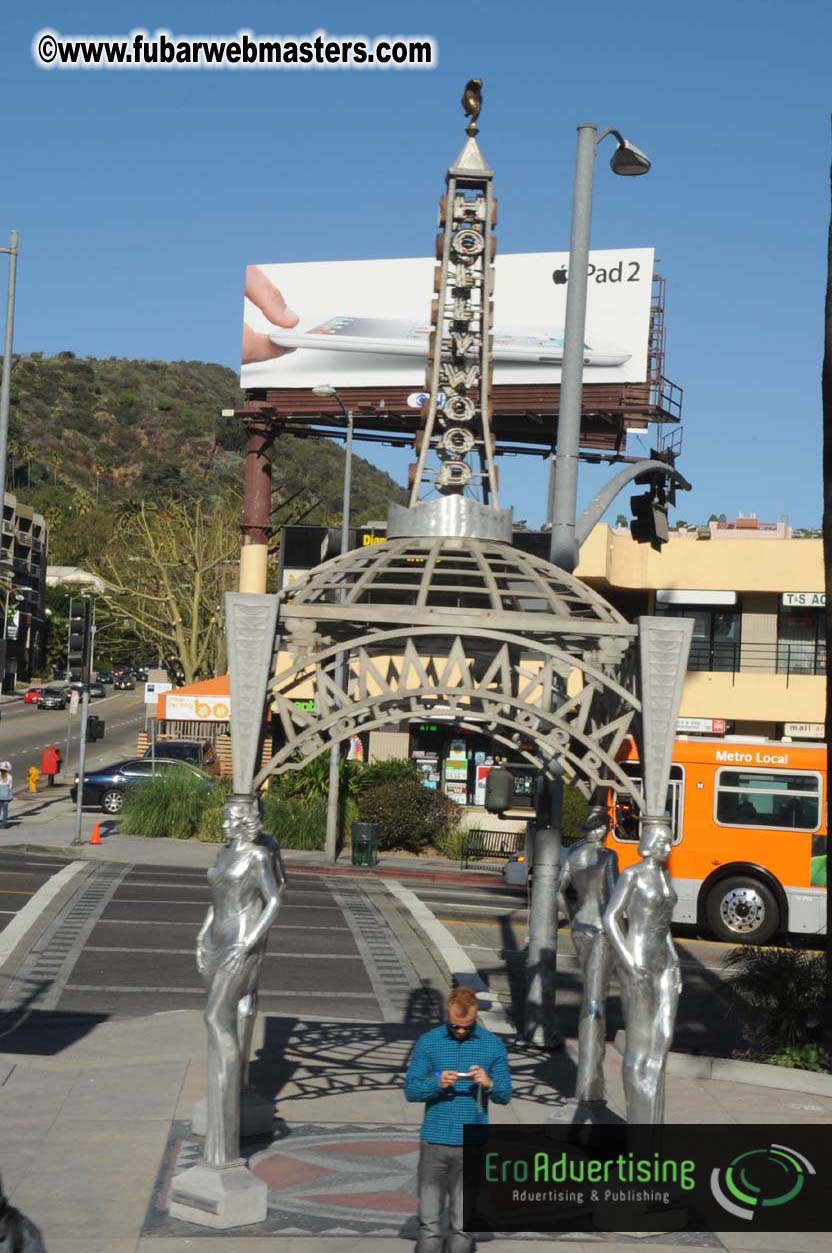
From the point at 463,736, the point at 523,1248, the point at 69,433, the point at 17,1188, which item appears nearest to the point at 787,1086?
the point at 523,1248

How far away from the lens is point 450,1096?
7449 millimetres

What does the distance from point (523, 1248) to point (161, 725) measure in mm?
46915

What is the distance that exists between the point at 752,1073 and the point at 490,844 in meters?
20.0

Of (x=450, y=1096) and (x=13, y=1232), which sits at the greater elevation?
(x=450, y=1096)

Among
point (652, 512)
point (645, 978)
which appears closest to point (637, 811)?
point (652, 512)

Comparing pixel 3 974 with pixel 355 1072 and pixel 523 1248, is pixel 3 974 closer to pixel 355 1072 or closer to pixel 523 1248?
pixel 355 1072

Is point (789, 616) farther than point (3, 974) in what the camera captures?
Yes

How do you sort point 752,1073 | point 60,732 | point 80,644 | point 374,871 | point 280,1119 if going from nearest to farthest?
1. point 280,1119
2. point 752,1073
3. point 374,871
4. point 80,644
5. point 60,732

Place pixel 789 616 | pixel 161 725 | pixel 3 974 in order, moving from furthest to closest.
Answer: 1. pixel 161 725
2. pixel 789 616
3. pixel 3 974

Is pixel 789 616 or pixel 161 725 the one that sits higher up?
pixel 789 616

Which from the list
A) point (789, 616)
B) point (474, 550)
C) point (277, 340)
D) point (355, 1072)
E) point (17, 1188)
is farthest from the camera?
point (277, 340)

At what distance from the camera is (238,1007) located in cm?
962

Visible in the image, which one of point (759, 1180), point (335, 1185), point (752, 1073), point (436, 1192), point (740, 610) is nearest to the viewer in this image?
point (436, 1192)

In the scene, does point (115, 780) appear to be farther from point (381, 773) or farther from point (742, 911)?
point (742, 911)
